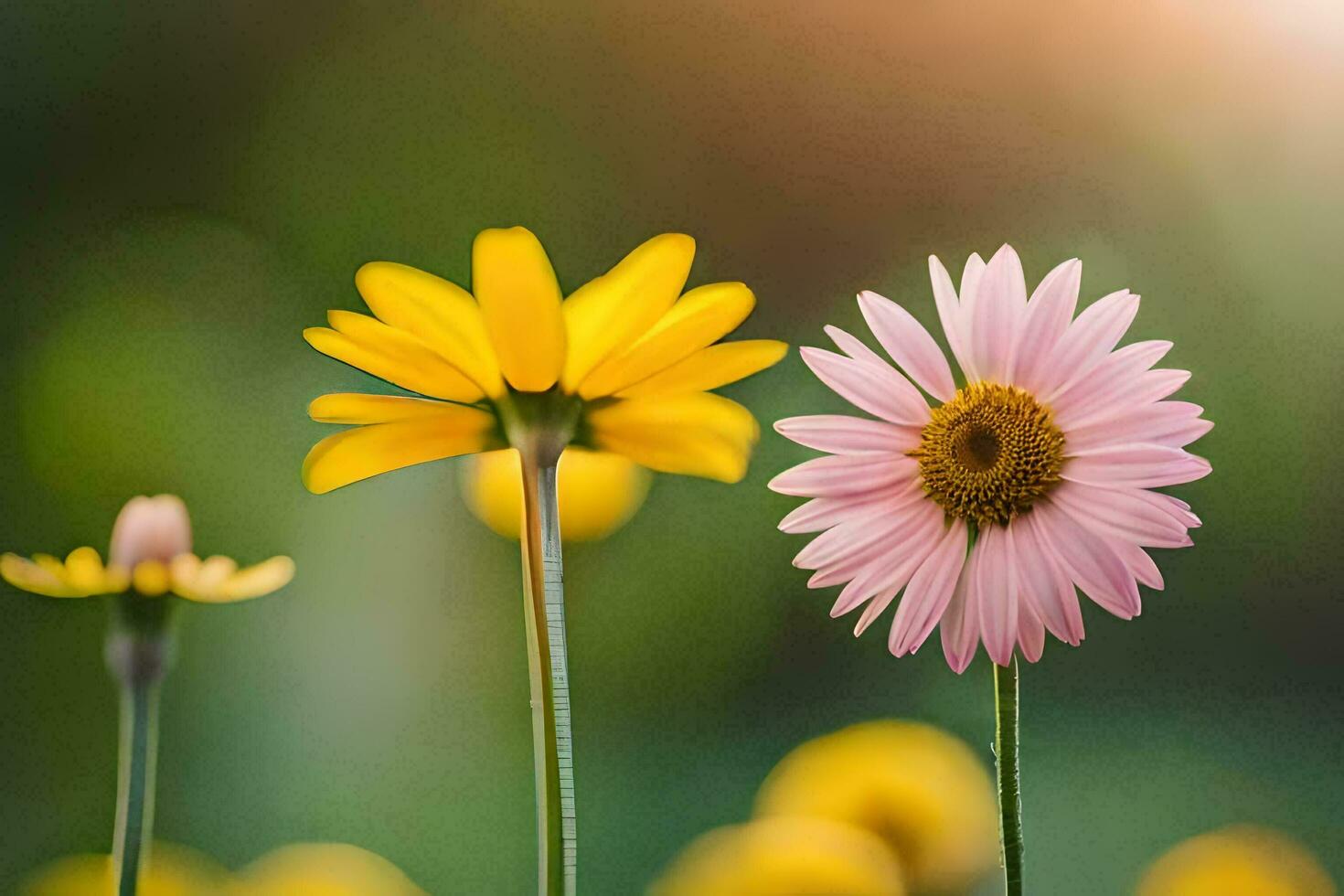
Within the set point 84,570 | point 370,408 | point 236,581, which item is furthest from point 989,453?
point 84,570

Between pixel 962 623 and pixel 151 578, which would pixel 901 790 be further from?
pixel 151 578

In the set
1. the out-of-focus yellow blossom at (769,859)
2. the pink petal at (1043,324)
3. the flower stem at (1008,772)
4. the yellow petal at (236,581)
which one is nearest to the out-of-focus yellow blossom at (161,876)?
the yellow petal at (236,581)

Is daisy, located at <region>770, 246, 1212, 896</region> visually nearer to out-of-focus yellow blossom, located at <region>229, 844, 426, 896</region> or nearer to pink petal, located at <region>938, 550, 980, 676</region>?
pink petal, located at <region>938, 550, 980, 676</region>

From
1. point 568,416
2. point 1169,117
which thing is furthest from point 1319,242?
point 568,416

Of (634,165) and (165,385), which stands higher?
(634,165)

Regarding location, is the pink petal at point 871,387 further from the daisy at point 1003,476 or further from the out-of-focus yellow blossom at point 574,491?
the out-of-focus yellow blossom at point 574,491

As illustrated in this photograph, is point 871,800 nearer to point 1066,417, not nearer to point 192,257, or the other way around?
point 1066,417
